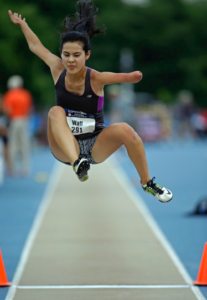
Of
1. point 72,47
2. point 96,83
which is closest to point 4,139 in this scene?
point 96,83

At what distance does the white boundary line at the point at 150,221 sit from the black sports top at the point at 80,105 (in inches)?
75.3

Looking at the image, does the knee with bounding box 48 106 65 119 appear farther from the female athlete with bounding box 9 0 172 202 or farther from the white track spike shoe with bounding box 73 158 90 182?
the white track spike shoe with bounding box 73 158 90 182

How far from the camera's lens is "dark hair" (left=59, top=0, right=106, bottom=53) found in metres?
5.96

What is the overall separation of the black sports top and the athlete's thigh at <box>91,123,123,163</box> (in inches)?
5.9

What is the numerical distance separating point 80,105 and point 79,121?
158mm

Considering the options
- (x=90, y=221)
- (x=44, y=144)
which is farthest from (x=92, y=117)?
(x=44, y=144)

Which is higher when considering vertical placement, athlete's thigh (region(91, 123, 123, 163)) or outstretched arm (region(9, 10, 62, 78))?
outstretched arm (region(9, 10, 62, 78))

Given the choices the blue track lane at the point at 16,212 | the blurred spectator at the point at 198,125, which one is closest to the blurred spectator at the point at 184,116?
the blurred spectator at the point at 198,125

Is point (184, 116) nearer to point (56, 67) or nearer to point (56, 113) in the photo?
point (56, 67)

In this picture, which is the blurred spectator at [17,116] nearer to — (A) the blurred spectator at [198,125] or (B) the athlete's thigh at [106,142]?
(B) the athlete's thigh at [106,142]

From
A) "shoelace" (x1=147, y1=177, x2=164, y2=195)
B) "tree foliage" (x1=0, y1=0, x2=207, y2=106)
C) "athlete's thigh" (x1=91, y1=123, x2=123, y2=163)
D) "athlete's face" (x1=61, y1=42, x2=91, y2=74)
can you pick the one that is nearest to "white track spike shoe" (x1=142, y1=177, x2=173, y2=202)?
"shoelace" (x1=147, y1=177, x2=164, y2=195)

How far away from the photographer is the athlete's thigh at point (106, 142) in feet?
20.1

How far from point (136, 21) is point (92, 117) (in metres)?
53.9

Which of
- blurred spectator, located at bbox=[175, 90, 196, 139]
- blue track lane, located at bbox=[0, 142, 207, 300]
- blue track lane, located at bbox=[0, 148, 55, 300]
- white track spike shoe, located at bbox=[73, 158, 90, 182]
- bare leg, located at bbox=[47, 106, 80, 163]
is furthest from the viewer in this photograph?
blurred spectator, located at bbox=[175, 90, 196, 139]
